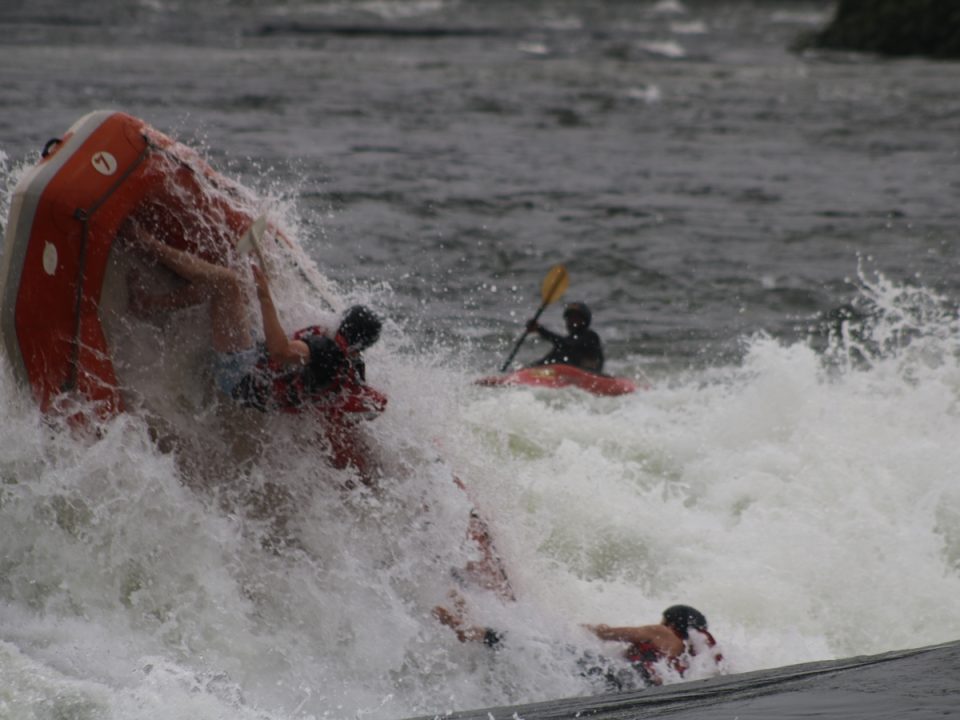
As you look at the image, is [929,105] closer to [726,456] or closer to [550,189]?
[550,189]

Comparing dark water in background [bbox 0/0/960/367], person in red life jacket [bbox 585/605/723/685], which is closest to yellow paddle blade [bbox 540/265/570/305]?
dark water in background [bbox 0/0/960/367]

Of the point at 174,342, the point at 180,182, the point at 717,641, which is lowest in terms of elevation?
the point at 717,641

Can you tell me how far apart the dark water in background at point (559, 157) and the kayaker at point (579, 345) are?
78 cm

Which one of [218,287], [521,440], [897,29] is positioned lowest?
[521,440]

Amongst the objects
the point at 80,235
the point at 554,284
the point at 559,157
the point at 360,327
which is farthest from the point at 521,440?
the point at 559,157

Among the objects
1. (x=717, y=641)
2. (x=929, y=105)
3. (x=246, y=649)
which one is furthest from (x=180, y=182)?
(x=929, y=105)

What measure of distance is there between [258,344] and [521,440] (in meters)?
3.34

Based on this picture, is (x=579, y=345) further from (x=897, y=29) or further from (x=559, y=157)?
(x=897, y=29)

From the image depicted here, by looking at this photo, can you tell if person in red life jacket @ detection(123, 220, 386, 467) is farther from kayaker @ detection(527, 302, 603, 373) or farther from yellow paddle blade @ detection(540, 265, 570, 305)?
yellow paddle blade @ detection(540, 265, 570, 305)

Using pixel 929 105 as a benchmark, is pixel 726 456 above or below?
below

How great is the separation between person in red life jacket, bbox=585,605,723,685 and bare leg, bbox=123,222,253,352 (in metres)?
1.89

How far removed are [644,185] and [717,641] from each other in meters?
10.3

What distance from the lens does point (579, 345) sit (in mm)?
9828

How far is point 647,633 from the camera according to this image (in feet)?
18.6
